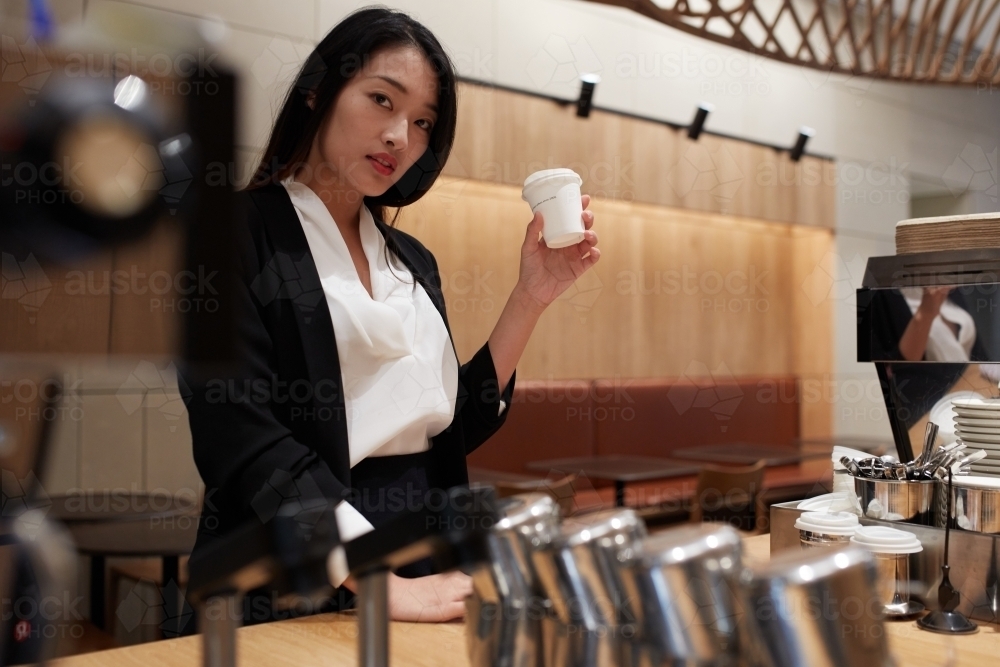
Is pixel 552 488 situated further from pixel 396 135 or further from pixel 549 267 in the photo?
pixel 396 135

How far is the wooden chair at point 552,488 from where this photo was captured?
3.27 meters

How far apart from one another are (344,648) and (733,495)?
3489 mm

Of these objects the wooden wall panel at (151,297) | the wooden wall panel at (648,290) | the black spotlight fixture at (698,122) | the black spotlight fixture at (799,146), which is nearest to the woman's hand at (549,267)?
the wooden wall panel at (151,297)

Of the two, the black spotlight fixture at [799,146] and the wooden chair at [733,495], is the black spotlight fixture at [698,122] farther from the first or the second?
the wooden chair at [733,495]

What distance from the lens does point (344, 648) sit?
778 mm

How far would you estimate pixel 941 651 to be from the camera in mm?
791

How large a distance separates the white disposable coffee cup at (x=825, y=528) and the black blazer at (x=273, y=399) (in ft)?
1.45

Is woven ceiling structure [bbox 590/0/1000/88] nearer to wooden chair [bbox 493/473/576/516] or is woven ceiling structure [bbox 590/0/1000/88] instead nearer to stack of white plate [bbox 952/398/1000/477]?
stack of white plate [bbox 952/398/1000/477]

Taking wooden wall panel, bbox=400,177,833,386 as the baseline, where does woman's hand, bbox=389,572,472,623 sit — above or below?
below

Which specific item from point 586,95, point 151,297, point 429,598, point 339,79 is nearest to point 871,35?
point 339,79

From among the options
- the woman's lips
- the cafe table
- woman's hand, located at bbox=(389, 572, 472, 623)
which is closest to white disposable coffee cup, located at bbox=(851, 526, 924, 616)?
woman's hand, located at bbox=(389, 572, 472, 623)

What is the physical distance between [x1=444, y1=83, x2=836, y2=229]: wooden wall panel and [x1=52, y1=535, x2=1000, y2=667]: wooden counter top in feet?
9.79

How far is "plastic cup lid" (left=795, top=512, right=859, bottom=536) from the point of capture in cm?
94

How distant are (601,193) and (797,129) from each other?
1774 mm
